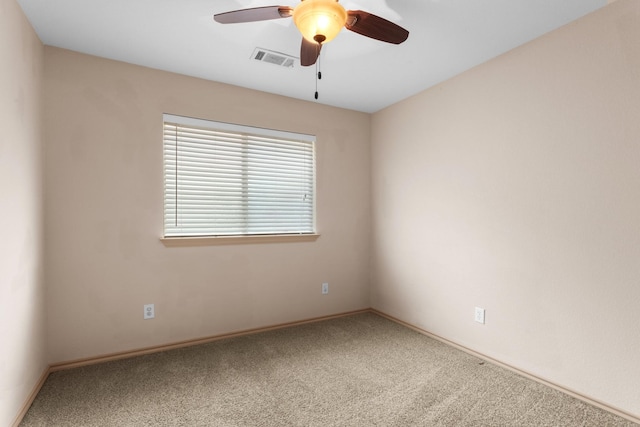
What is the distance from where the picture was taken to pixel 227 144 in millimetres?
3141

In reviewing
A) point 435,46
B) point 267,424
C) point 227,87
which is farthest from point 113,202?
point 435,46

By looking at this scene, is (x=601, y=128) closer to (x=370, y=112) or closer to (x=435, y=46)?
(x=435, y=46)

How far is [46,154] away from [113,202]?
54cm

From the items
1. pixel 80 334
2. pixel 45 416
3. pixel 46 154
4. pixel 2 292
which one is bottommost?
pixel 45 416

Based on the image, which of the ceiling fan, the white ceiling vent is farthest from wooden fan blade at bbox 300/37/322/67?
the white ceiling vent

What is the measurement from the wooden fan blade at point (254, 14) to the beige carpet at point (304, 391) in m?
2.11

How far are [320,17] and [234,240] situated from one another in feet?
7.05

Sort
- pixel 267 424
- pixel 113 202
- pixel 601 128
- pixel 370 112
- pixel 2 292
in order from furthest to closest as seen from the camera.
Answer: pixel 370 112
pixel 113 202
pixel 601 128
pixel 267 424
pixel 2 292

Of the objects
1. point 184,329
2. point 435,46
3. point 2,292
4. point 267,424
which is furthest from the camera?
point 184,329

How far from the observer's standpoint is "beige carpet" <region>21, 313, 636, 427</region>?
1.89m

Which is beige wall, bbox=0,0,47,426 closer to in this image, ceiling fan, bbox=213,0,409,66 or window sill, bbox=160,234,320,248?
window sill, bbox=160,234,320,248

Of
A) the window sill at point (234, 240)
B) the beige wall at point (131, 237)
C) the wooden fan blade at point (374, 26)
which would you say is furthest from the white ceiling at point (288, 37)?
the window sill at point (234, 240)

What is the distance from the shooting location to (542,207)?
90.5 inches

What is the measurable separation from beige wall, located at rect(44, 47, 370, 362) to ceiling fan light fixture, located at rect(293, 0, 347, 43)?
177 centimetres
